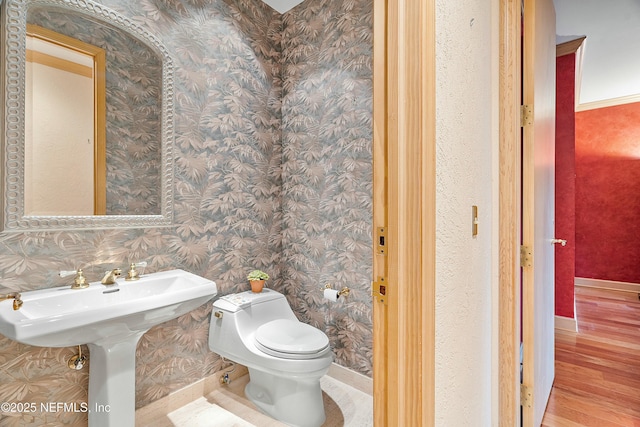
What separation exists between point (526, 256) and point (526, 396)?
0.63m

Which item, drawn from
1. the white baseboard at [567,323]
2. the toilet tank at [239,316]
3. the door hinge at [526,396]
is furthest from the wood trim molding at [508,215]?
the white baseboard at [567,323]

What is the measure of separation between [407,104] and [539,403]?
5.48 ft

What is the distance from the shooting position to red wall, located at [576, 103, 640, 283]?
13.4 ft

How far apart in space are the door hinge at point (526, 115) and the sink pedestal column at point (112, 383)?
189 centimetres

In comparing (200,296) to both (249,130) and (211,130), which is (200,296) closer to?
(211,130)

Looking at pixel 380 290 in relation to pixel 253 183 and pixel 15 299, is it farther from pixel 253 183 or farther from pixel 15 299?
pixel 253 183

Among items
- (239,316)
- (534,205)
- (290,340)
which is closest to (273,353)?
(290,340)

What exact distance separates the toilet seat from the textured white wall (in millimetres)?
778

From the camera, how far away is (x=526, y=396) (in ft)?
4.50

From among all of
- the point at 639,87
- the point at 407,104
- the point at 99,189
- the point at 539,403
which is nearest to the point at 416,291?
the point at 407,104

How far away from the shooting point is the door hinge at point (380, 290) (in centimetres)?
70

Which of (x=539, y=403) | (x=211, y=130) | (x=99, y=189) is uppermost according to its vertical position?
→ (x=211, y=130)

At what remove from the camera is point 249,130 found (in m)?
2.19

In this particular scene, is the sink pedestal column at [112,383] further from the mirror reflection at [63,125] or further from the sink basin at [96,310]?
the mirror reflection at [63,125]
